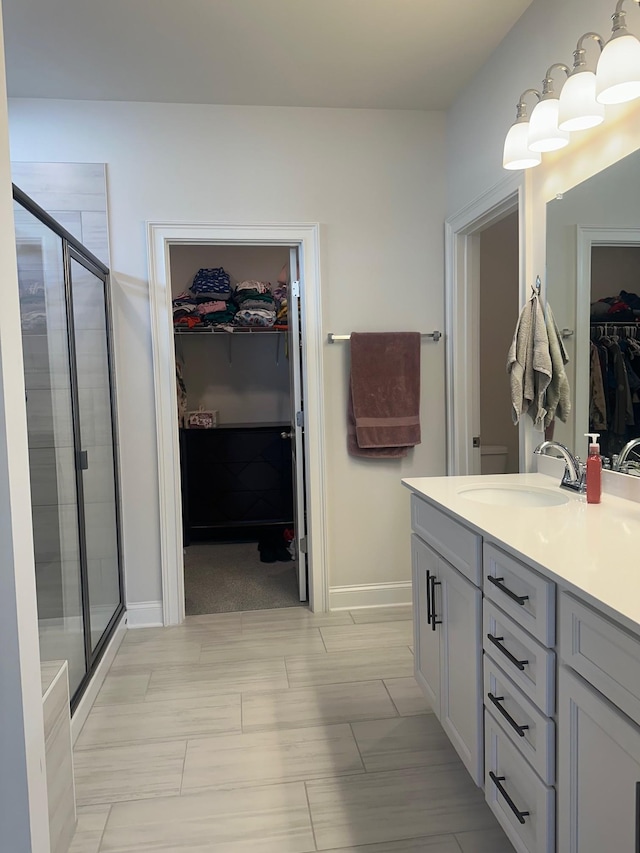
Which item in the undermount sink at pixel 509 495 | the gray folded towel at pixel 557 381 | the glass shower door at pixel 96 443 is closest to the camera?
the undermount sink at pixel 509 495

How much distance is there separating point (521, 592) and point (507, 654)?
0.17 m

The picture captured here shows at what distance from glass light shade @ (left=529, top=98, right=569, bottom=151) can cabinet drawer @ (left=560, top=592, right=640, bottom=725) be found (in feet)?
4.83

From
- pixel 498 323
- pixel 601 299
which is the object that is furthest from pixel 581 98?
pixel 498 323

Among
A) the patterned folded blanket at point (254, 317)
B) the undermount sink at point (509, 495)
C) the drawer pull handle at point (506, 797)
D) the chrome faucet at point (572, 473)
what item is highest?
the patterned folded blanket at point (254, 317)

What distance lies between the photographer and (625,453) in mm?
1822

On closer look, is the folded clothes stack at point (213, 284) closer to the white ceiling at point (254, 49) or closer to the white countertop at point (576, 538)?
the white ceiling at point (254, 49)

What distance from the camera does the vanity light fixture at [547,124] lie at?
1867mm

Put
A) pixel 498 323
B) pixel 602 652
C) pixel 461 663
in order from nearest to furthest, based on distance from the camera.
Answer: pixel 602 652 < pixel 461 663 < pixel 498 323

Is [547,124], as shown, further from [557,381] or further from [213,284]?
[213,284]

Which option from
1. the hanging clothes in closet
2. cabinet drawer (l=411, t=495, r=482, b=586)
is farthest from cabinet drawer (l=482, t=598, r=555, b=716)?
the hanging clothes in closet

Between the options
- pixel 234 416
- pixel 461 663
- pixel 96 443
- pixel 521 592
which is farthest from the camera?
pixel 234 416

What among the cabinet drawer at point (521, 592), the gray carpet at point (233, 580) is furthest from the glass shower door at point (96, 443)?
the cabinet drawer at point (521, 592)

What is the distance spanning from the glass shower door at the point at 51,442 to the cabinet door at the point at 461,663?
4.33ft

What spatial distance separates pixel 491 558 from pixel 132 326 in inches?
87.7
